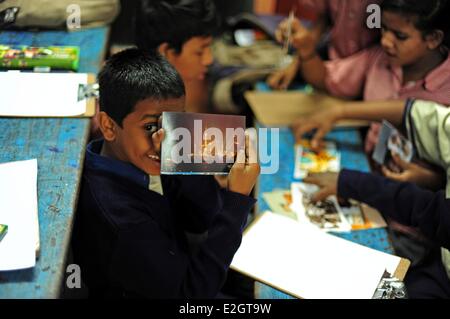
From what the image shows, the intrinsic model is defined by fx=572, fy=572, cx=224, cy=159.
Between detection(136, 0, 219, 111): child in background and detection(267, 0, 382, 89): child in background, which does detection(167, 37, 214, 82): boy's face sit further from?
detection(267, 0, 382, 89): child in background

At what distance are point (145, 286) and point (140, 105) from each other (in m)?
0.37

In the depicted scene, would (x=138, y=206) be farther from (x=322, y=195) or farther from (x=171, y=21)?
(x=171, y=21)

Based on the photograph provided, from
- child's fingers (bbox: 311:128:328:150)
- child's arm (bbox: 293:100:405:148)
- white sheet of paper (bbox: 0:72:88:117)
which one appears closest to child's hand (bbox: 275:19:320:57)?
child's arm (bbox: 293:100:405:148)

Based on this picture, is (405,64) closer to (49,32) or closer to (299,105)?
(299,105)

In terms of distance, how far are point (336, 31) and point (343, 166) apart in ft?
1.86

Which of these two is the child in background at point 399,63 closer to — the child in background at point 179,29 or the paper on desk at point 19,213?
the child in background at point 179,29

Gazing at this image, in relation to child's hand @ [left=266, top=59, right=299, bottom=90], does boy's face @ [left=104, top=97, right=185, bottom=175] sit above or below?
above

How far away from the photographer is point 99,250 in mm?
1208

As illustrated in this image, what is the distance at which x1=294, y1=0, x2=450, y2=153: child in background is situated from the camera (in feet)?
5.26

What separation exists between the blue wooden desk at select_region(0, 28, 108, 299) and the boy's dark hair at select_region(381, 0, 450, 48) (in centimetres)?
89

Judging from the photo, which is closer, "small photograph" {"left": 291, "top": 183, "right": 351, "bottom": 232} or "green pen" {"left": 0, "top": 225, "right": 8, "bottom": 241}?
"green pen" {"left": 0, "top": 225, "right": 8, "bottom": 241}

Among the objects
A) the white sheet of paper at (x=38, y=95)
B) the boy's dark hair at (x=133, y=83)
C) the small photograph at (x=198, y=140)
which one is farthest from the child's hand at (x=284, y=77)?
the small photograph at (x=198, y=140)
